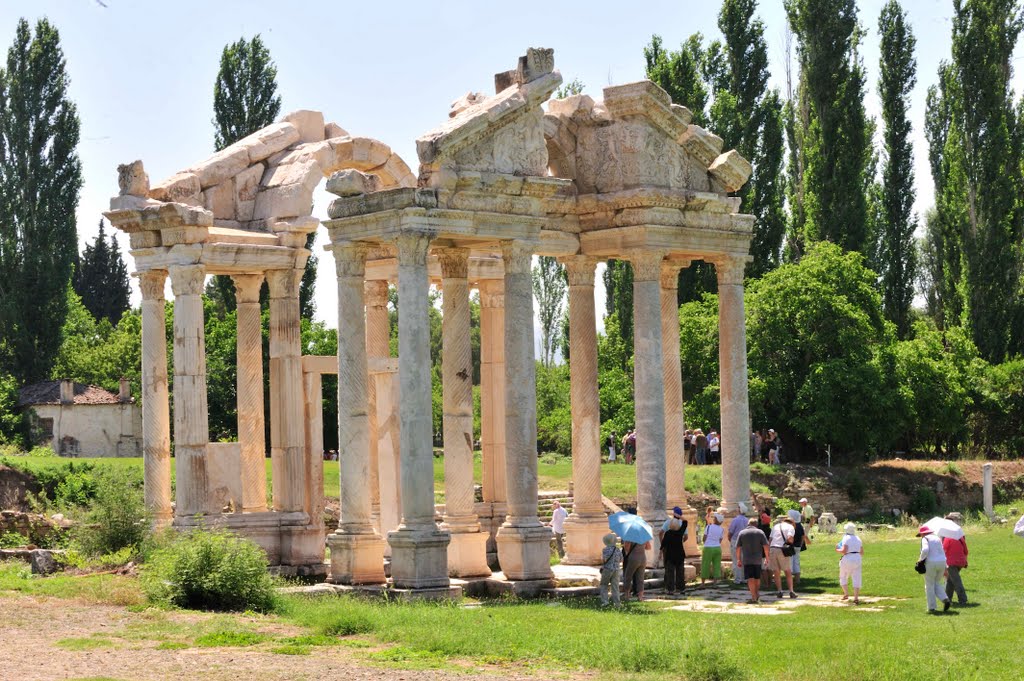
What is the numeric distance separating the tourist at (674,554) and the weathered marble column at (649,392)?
106 cm

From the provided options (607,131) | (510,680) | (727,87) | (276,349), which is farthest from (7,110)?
(510,680)

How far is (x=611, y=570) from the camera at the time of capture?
1013 inches

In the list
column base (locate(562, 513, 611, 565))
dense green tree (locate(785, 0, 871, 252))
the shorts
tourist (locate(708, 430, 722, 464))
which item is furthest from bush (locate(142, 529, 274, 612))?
dense green tree (locate(785, 0, 871, 252))

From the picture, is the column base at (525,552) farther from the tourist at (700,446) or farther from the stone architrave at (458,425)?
the tourist at (700,446)

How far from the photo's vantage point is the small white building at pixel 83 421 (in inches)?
2456

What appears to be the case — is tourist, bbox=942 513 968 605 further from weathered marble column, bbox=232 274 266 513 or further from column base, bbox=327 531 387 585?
weathered marble column, bbox=232 274 266 513

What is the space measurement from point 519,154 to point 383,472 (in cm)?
668

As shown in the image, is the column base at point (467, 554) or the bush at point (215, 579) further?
the column base at point (467, 554)

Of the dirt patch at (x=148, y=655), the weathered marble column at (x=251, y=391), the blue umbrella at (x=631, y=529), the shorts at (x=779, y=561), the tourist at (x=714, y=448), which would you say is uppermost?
the weathered marble column at (x=251, y=391)

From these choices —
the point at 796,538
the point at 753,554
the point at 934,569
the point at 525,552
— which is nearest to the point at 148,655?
the point at 525,552

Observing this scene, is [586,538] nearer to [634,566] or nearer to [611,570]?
[634,566]

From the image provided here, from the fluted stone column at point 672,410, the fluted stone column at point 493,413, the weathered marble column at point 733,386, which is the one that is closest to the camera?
the weathered marble column at point 733,386

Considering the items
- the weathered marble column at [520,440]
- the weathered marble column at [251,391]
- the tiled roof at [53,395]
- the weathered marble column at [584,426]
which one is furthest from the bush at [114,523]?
the tiled roof at [53,395]

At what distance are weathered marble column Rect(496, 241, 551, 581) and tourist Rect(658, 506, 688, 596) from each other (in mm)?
2230
